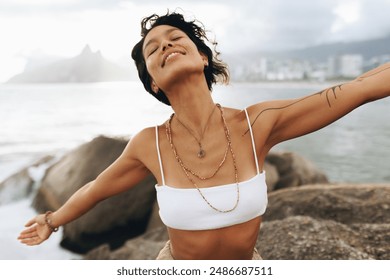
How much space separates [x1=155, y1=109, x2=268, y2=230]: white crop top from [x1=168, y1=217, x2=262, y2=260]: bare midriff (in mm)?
43

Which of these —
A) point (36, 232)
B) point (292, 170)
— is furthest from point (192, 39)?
point (292, 170)

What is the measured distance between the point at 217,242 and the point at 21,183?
4.32 meters

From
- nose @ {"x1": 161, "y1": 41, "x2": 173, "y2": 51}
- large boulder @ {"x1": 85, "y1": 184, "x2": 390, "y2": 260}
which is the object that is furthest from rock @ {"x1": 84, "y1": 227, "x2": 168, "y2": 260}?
nose @ {"x1": 161, "y1": 41, "x2": 173, "y2": 51}

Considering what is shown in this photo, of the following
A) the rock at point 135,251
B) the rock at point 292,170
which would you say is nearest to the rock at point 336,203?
the rock at point 135,251

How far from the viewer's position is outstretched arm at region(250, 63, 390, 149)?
135 cm

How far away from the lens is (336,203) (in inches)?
138

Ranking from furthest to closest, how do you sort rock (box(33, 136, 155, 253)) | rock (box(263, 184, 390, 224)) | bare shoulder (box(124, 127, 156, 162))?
1. rock (box(33, 136, 155, 253))
2. rock (box(263, 184, 390, 224))
3. bare shoulder (box(124, 127, 156, 162))

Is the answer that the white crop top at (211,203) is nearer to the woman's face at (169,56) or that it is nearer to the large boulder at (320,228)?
the woman's face at (169,56)

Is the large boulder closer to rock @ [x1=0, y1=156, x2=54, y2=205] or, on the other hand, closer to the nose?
the nose

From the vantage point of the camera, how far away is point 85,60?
477cm

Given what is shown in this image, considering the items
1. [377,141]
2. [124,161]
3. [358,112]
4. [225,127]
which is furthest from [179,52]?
[358,112]

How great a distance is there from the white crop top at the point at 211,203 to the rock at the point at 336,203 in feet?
7.25

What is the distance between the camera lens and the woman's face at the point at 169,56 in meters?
1.34

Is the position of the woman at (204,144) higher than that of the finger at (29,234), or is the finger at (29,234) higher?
the woman at (204,144)
